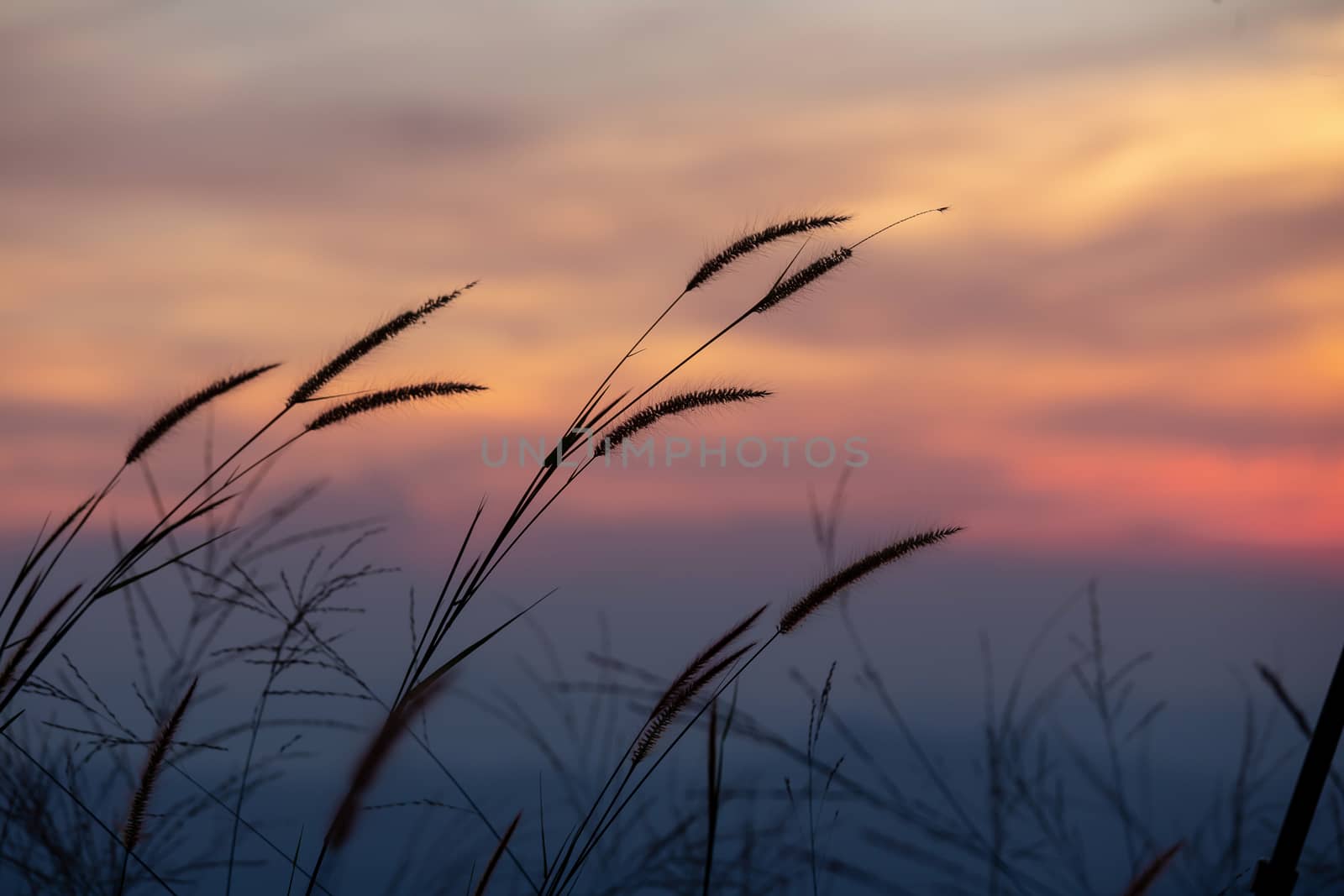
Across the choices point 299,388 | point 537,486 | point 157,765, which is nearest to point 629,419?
point 537,486

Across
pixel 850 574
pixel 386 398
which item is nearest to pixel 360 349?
pixel 386 398

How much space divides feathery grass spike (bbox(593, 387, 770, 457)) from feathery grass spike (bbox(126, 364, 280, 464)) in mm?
666

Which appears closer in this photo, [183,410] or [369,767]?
[369,767]

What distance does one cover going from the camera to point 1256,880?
1121mm

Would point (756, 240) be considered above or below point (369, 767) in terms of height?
above

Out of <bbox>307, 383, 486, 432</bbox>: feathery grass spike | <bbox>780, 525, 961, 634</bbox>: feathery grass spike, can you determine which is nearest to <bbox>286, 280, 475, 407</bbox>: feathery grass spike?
<bbox>307, 383, 486, 432</bbox>: feathery grass spike

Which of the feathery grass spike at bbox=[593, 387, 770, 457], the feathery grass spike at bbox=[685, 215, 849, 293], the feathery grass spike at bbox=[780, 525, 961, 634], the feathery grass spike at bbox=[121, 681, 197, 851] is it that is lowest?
the feathery grass spike at bbox=[121, 681, 197, 851]

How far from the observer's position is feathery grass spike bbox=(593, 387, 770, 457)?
172cm

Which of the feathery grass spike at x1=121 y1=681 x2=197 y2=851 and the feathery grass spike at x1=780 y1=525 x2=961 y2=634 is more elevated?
the feathery grass spike at x1=780 y1=525 x2=961 y2=634

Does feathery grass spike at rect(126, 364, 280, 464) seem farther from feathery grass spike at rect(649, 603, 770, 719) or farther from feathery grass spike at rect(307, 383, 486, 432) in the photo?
feathery grass spike at rect(649, 603, 770, 719)

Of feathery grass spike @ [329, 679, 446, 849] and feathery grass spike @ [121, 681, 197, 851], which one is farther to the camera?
feathery grass spike @ [121, 681, 197, 851]

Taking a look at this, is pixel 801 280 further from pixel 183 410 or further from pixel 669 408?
pixel 183 410

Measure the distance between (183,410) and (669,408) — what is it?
34.6 inches

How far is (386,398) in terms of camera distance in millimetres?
1873
